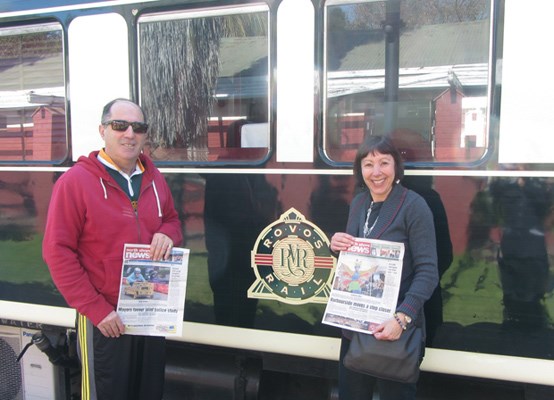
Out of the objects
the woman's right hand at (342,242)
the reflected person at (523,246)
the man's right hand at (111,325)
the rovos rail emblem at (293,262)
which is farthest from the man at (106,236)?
the reflected person at (523,246)

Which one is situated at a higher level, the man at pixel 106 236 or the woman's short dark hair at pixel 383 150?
the woman's short dark hair at pixel 383 150

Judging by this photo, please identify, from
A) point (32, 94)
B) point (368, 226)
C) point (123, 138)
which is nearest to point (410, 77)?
point (368, 226)

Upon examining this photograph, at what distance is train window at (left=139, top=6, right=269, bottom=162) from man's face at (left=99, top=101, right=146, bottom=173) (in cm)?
60

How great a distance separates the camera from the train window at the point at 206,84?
101 inches

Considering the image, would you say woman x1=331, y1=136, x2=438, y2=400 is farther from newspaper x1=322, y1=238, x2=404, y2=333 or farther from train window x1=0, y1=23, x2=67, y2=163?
train window x1=0, y1=23, x2=67, y2=163

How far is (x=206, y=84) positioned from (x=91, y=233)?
3.40ft

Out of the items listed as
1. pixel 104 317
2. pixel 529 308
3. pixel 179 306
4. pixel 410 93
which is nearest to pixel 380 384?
pixel 529 308

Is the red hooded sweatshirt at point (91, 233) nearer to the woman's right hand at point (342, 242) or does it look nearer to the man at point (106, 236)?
the man at point (106, 236)

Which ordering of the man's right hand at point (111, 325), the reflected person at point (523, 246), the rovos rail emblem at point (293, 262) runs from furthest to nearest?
the rovos rail emblem at point (293, 262), the reflected person at point (523, 246), the man's right hand at point (111, 325)

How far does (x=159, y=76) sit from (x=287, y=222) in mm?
1034

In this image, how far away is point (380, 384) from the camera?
81.7 inches

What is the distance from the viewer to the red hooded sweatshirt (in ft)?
6.47

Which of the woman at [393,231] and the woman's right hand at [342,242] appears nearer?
the woman at [393,231]

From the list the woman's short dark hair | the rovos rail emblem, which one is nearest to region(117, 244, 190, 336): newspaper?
the rovos rail emblem
